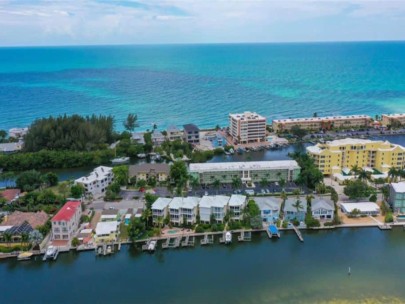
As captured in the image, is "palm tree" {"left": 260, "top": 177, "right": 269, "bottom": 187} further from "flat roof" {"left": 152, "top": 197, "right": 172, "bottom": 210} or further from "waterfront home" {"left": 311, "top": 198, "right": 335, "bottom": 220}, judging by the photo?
"flat roof" {"left": 152, "top": 197, "right": 172, "bottom": 210}

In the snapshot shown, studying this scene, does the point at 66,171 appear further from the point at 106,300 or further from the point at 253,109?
the point at 253,109

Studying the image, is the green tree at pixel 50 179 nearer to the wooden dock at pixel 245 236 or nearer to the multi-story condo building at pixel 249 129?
the wooden dock at pixel 245 236

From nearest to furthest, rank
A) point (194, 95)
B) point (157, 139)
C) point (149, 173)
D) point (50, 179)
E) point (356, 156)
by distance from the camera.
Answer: point (50, 179), point (149, 173), point (356, 156), point (157, 139), point (194, 95)

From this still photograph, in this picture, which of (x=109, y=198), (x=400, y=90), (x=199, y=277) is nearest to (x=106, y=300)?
(x=199, y=277)

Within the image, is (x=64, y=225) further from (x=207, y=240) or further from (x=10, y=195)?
(x=207, y=240)

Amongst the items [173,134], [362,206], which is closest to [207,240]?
[362,206]

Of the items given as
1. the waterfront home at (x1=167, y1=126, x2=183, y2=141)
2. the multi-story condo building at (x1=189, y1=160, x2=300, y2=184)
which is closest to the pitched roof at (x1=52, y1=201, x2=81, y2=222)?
the multi-story condo building at (x1=189, y1=160, x2=300, y2=184)
